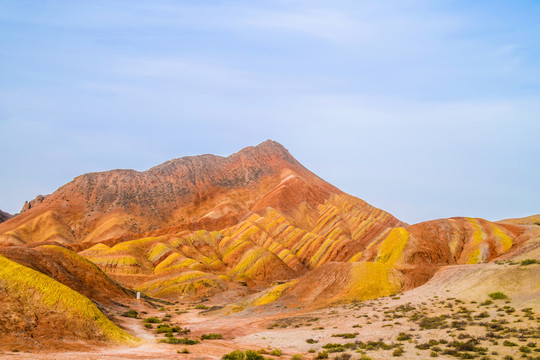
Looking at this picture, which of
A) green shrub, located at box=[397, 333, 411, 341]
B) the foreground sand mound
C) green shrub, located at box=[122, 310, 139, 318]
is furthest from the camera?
green shrub, located at box=[122, 310, 139, 318]

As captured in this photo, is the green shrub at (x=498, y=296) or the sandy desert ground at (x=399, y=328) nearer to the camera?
the sandy desert ground at (x=399, y=328)

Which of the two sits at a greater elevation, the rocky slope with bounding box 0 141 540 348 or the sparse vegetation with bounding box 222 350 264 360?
the rocky slope with bounding box 0 141 540 348

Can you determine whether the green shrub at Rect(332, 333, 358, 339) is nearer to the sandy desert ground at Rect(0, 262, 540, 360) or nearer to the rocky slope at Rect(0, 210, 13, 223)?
the sandy desert ground at Rect(0, 262, 540, 360)

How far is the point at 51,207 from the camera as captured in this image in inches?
5418

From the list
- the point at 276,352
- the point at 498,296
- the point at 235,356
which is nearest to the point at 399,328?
the point at 276,352

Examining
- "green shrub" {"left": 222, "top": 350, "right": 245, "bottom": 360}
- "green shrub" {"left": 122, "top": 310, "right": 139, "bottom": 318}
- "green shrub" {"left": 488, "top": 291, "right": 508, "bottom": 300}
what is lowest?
"green shrub" {"left": 122, "top": 310, "right": 139, "bottom": 318}

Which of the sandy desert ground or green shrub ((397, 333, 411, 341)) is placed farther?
green shrub ((397, 333, 411, 341))

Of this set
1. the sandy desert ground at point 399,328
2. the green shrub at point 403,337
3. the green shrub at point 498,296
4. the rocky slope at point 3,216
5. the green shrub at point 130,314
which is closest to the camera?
the sandy desert ground at point 399,328

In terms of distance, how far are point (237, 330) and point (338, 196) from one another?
107 m

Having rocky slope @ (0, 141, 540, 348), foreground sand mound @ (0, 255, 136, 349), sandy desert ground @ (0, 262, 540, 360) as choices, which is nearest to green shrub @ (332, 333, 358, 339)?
sandy desert ground @ (0, 262, 540, 360)

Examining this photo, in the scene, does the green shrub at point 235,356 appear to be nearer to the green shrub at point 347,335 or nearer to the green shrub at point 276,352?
the green shrub at point 276,352

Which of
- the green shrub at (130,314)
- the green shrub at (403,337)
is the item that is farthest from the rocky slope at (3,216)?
the green shrub at (403,337)

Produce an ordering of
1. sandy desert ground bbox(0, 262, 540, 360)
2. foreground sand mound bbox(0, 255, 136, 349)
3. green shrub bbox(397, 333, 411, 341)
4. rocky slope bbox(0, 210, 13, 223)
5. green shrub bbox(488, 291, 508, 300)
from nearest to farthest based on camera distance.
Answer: sandy desert ground bbox(0, 262, 540, 360)
foreground sand mound bbox(0, 255, 136, 349)
green shrub bbox(397, 333, 411, 341)
green shrub bbox(488, 291, 508, 300)
rocky slope bbox(0, 210, 13, 223)

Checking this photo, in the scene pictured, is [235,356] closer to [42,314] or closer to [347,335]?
[347,335]
